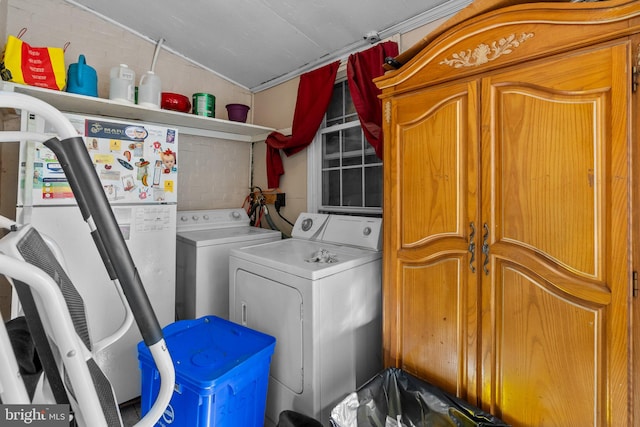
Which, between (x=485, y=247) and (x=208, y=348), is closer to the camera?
(x=485, y=247)

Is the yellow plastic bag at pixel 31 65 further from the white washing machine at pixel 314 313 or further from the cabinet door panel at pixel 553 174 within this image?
the cabinet door panel at pixel 553 174

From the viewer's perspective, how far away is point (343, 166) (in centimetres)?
269

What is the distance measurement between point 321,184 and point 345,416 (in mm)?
1819

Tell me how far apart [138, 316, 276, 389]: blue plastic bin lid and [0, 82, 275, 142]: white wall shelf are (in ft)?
5.10

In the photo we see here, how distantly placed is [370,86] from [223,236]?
5.10ft

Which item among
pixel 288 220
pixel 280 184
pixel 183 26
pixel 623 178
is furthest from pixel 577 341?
pixel 183 26

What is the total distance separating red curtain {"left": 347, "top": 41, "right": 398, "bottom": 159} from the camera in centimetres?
216

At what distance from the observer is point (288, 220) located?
9.81ft

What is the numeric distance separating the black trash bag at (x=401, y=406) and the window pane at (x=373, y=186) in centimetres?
126

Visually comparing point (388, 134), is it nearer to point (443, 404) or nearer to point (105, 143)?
point (443, 404)

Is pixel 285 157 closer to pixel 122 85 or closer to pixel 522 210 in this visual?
pixel 122 85

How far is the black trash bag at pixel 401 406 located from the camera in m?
1.33

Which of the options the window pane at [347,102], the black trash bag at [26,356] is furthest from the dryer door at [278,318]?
the window pane at [347,102]

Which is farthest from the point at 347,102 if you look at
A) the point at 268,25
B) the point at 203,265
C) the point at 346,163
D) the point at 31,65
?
the point at 31,65
